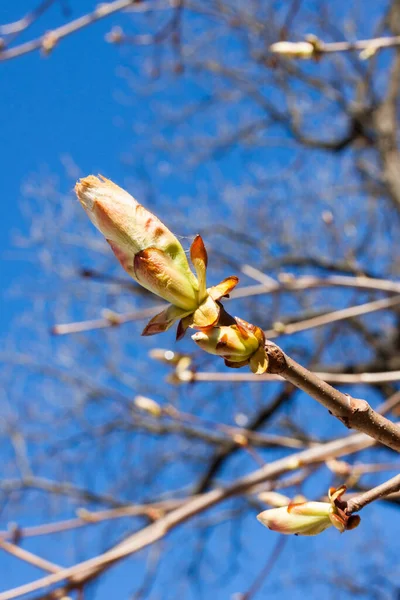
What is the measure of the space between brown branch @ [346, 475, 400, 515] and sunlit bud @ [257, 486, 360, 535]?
0.8 inches

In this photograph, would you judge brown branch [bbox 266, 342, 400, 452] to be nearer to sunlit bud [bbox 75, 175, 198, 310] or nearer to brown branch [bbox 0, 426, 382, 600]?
sunlit bud [bbox 75, 175, 198, 310]

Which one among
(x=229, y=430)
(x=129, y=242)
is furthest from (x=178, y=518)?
(x=129, y=242)

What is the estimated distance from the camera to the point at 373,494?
18.8 inches

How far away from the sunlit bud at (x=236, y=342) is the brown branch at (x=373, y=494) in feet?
0.45

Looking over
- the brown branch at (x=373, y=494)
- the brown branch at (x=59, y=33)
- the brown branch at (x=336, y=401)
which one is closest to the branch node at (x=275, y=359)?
the brown branch at (x=336, y=401)

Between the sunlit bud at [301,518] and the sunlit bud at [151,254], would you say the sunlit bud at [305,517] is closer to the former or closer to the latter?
the sunlit bud at [301,518]

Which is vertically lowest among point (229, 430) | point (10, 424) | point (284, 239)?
point (229, 430)

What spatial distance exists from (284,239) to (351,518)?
458cm

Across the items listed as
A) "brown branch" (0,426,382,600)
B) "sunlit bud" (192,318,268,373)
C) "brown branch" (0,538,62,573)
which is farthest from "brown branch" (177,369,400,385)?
"sunlit bud" (192,318,268,373)

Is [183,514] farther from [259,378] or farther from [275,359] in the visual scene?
[275,359]

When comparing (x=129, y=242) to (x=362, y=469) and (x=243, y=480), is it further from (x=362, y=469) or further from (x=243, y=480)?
(x=362, y=469)

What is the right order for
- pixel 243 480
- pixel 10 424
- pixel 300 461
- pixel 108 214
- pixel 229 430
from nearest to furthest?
pixel 108 214, pixel 300 461, pixel 243 480, pixel 229 430, pixel 10 424

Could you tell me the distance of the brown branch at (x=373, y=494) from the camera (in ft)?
1.57

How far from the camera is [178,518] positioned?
115cm
